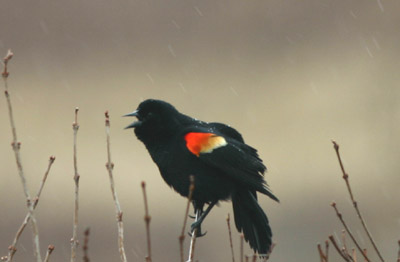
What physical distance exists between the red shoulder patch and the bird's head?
0.55ft

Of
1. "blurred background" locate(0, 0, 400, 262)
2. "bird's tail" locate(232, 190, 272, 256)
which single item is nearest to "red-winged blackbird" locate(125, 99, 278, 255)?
"bird's tail" locate(232, 190, 272, 256)

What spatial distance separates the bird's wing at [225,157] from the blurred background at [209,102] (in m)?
7.30

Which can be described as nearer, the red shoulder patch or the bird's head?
the red shoulder patch

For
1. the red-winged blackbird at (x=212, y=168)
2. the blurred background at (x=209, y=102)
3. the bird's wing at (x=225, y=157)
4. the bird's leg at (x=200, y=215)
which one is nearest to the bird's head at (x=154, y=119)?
the red-winged blackbird at (x=212, y=168)

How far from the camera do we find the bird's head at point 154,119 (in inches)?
162

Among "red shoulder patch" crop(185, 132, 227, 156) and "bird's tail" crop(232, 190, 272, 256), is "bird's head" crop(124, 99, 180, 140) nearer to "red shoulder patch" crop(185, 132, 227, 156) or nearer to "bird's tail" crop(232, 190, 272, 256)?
"red shoulder patch" crop(185, 132, 227, 156)

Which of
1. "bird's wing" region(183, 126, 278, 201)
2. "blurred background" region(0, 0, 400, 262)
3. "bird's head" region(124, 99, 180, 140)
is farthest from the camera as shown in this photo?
"blurred background" region(0, 0, 400, 262)

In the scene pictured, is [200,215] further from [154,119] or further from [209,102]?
[209,102]

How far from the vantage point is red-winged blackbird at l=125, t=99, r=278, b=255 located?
12.8 ft

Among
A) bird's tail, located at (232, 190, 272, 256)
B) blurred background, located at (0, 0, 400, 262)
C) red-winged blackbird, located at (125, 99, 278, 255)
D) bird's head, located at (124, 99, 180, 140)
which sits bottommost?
bird's tail, located at (232, 190, 272, 256)

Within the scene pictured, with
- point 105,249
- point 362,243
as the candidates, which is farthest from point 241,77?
point 105,249

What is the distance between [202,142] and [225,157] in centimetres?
14

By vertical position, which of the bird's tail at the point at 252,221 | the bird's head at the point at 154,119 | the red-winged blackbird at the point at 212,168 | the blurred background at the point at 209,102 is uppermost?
the blurred background at the point at 209,102

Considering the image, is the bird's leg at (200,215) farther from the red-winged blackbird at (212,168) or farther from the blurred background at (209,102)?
the blurred background at (209,102)
